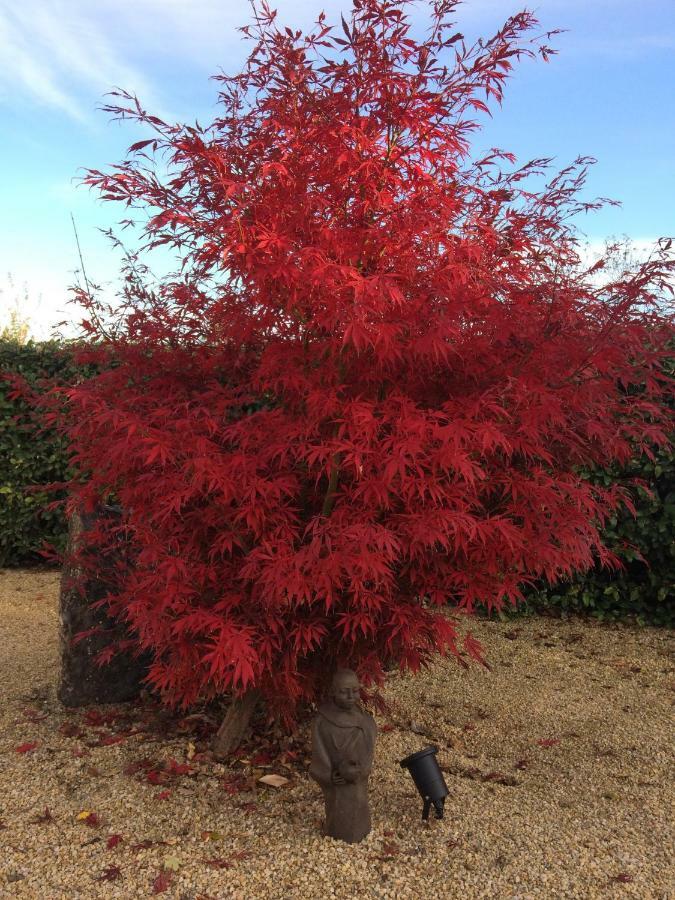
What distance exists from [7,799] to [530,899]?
2.08 m

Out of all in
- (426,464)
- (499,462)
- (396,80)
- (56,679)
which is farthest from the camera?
(56,679)

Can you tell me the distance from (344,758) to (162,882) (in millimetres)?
715

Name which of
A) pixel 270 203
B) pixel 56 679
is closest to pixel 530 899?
pixel 270 203

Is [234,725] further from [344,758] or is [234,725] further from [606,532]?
[606,532]

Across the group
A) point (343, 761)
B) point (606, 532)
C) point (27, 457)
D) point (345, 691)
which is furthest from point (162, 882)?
point (27, 457)

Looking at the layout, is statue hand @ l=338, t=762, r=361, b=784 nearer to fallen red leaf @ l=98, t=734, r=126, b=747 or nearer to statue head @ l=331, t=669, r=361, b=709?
statue head @ l=331, t=669, r=361, b=709

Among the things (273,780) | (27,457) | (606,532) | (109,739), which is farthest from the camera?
(27,457)

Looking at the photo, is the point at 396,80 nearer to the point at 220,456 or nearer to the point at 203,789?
the point at 220,456

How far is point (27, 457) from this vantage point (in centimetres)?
686

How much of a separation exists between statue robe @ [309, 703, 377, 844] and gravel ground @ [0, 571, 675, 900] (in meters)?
0.07

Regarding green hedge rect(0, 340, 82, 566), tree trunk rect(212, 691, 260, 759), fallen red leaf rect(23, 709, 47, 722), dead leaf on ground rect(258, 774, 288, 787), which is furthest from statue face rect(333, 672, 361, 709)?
green hedge rect(0, 340, 82, 566)

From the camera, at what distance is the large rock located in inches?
150

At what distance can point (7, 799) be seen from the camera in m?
2.99

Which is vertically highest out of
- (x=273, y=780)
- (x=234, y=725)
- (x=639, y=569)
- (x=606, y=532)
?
(x=606, y=532)
